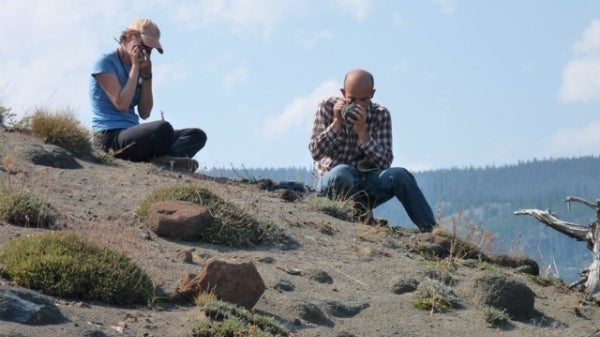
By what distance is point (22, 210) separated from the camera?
1038 cm

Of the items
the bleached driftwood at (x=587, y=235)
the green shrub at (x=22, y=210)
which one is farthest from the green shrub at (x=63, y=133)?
the bleached driftwood at (x=587, y=235)

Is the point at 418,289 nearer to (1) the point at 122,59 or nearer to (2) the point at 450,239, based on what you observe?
(2) the point at 450,239

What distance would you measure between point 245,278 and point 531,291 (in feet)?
8.94

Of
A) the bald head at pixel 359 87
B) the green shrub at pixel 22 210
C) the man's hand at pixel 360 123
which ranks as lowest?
the green shrub at pixel 22 210

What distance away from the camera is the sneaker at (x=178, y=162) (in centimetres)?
1397

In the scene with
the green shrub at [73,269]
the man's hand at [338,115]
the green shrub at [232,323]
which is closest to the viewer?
the green shrub at [232,323]

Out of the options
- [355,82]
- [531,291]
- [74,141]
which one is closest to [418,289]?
[531,291]

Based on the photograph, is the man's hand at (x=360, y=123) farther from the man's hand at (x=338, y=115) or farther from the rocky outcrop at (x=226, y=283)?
the rocky outcrop at (x=226, y=283)

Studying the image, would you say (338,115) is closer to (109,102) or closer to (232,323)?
(109,102)

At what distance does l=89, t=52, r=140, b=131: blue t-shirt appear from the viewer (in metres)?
13.4

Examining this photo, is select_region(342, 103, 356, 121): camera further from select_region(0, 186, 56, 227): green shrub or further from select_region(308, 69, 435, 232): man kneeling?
select_region(0, 186, 56, 227): green shrub

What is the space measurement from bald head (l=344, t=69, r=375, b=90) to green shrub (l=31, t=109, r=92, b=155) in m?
2.93

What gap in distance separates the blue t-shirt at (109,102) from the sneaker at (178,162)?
1.48ft

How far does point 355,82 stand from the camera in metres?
12.7
